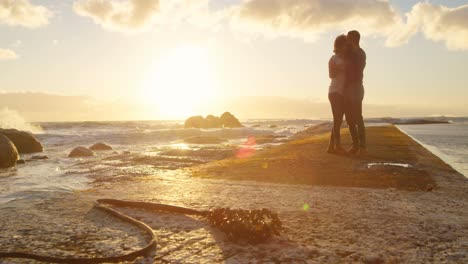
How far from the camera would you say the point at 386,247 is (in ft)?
6.61

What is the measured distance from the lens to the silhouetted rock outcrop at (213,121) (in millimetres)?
53062

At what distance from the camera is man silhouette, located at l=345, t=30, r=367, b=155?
6.27m

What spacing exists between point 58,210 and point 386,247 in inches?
91.6

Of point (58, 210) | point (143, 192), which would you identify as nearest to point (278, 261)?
point (58, 210)

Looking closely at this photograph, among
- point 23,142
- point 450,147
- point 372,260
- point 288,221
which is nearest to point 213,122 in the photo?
point 23,142

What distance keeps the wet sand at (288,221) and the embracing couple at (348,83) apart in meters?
2.04

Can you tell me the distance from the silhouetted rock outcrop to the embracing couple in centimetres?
4664

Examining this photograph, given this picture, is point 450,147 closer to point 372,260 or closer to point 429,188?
point 429,188

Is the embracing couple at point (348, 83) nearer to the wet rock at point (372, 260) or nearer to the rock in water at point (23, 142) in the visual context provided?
the wet rock at point (372, 260)

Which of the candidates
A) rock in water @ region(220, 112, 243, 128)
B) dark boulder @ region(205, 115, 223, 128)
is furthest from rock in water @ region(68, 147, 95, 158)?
rock in water @ region(220, 112, 243, 128)

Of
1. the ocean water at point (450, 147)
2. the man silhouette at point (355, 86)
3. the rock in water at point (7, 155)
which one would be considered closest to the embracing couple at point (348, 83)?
the man silhouette at point (355, 86)

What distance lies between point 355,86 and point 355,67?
35cm

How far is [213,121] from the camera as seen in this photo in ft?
181

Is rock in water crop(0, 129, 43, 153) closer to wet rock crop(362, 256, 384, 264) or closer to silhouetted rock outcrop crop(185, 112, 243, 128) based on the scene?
wet rock crop(362, 256, 384, 264)
